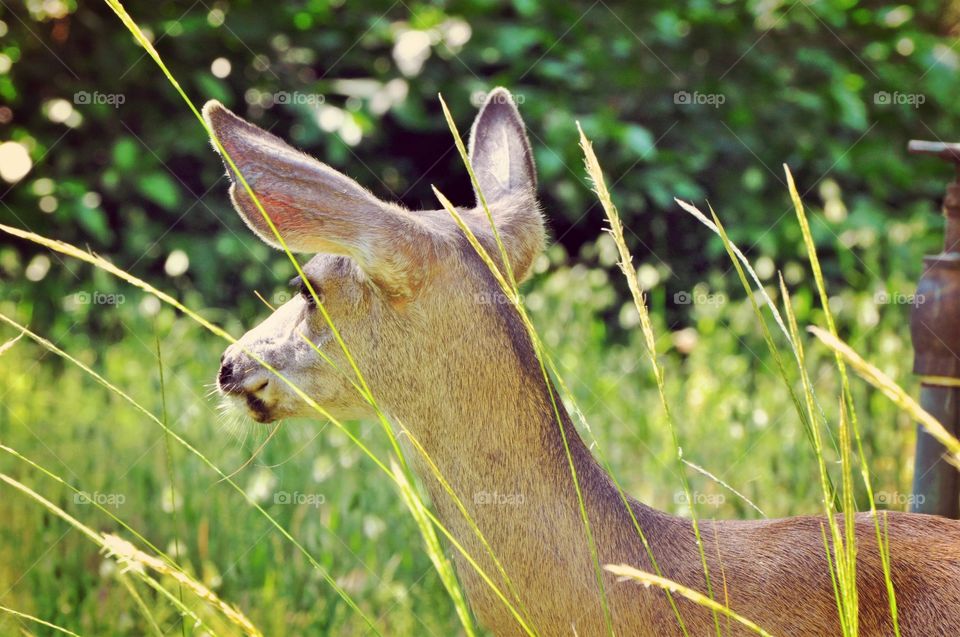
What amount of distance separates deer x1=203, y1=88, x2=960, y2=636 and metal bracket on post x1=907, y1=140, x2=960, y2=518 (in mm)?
644

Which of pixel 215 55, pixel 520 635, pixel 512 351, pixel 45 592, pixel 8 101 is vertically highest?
pixel 215 55

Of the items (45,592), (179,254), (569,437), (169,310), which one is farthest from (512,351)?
(169,310)

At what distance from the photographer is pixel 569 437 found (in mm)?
2176

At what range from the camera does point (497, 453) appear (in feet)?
6.88

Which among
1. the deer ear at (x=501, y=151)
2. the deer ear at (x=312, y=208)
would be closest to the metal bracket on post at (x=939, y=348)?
the deer ear at (x=501, y=151)

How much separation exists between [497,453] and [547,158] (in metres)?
3.58

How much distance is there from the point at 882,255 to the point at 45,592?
4203mm

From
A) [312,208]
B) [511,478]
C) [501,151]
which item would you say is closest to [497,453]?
[511,478]

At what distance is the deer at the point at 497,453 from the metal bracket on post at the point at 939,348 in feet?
2.11

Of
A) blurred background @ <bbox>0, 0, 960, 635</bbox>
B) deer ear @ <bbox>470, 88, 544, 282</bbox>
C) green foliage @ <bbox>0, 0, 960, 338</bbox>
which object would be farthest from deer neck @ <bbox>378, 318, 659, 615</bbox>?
green foliage @ <bbox>0, 0, 960, 338</bbox>

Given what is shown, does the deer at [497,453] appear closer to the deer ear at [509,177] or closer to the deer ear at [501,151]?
the deer ear at [509,177]

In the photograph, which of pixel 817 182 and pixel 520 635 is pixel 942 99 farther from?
pixel 520 635

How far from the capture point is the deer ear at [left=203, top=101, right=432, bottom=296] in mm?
1924

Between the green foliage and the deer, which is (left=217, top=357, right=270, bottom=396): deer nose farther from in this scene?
the green foliage
